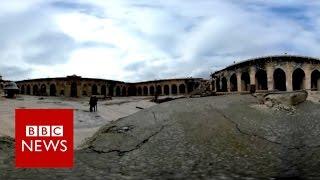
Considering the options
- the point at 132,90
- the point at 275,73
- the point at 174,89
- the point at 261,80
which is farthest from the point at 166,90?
the point at 275,73

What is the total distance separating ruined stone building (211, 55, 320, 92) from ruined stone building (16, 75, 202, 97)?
1720 centimetres

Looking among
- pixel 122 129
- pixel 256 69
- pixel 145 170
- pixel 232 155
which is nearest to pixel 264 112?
pixel 232 155

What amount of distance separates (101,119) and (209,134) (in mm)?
11908

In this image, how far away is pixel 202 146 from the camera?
9.70m

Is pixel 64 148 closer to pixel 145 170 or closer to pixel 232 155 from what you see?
pixel 145 170

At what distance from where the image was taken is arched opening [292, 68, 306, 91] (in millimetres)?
33656

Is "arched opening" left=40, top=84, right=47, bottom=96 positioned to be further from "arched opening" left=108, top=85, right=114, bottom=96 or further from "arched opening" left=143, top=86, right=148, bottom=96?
"arched opening" left=143, top=86, right=148, bottom=96

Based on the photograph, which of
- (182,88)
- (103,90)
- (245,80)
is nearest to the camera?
(245,80)

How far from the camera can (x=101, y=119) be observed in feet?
70.4

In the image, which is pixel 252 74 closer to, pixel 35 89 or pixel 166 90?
pixel 166 90

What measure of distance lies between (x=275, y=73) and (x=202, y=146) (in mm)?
27195

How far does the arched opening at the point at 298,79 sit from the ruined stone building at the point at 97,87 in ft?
63.8

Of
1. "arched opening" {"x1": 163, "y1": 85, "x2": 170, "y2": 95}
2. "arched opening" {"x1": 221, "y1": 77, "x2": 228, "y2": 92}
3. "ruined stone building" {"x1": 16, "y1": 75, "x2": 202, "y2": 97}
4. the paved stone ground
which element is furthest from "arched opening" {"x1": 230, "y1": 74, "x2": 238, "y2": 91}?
the paved stone ground

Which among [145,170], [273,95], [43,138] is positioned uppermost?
[273,95]
